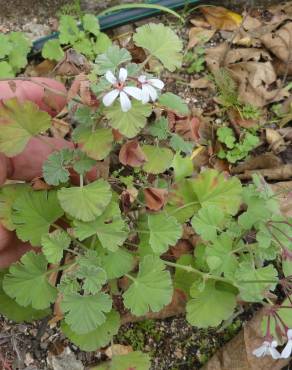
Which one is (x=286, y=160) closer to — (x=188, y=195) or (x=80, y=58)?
(x=188, y=195)

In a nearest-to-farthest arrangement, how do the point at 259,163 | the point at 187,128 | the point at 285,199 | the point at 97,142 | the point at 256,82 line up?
the point at 97,142
the point at 187,128
the point at 285,199
the point at 259,163
the point at 256,82

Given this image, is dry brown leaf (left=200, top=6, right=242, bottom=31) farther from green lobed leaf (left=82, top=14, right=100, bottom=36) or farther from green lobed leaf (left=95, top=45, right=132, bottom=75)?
green lobed leaf (left=95, top=45, right=132, bottom=75)

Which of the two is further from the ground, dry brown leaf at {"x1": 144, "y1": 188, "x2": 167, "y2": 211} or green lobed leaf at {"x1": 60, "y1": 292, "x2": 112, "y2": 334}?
dry brown leaf at {"x1": 144, "y1": 188, "x2": 167, "y2": 211}

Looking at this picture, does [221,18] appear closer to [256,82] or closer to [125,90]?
[256,82]

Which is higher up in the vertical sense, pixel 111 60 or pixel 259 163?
pixel 111 60

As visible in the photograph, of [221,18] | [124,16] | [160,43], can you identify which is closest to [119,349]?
[160,43]

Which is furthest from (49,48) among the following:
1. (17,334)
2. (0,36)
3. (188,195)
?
(17,334)

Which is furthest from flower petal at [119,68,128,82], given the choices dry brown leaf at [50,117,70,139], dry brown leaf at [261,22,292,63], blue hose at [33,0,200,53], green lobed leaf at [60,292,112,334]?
dry brown leaf at [261,22,292,63]
